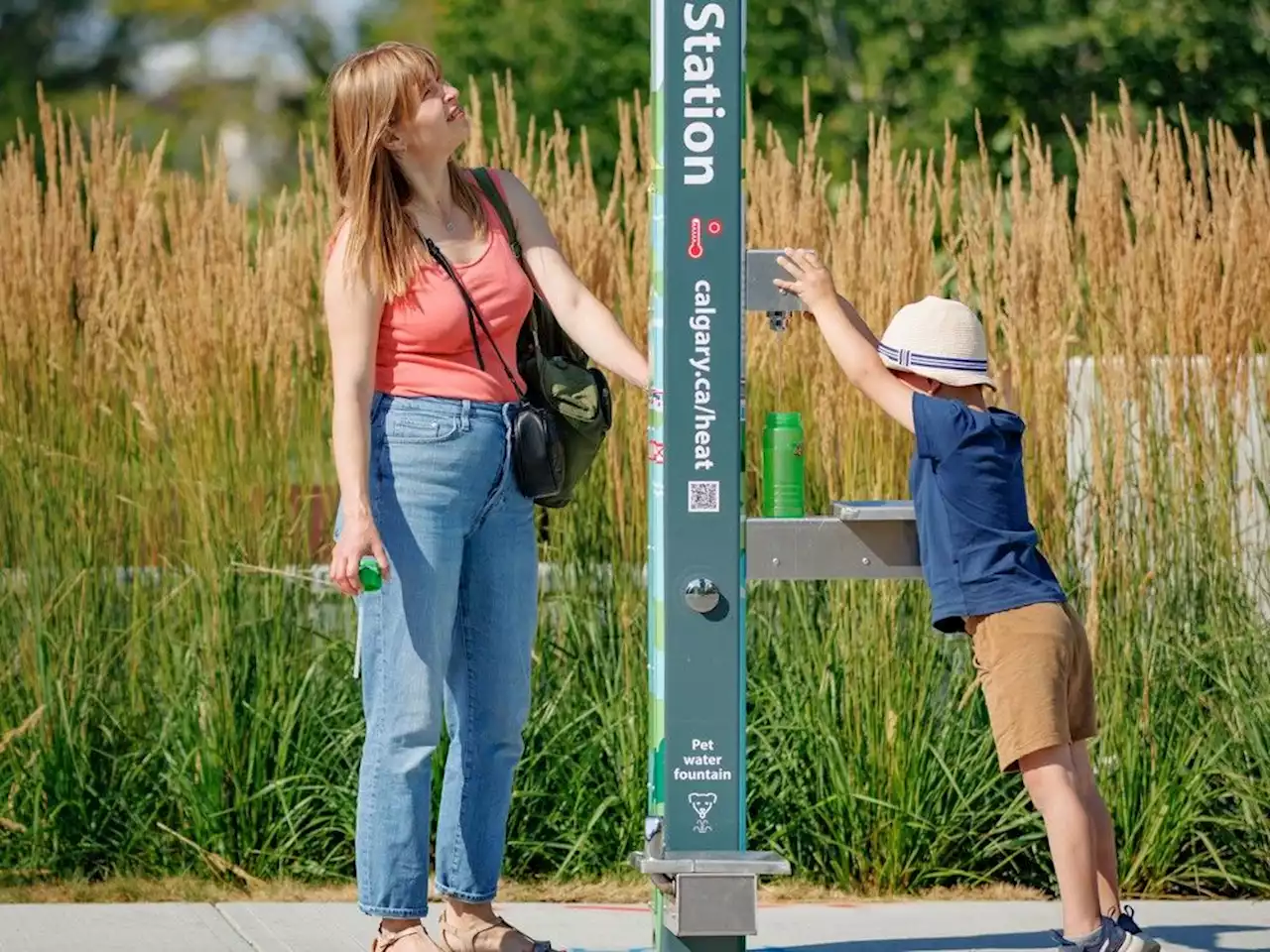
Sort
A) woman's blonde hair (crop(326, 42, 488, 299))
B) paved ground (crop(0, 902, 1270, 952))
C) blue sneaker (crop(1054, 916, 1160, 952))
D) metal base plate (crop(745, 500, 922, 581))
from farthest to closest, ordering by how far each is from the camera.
Result: paved ground (crop(0, 902, 1270, 952)) → blue sneaker (crop(1054, 916, 1160, 952)) → woman's blonde hair (crop(326, 42, 488, 299)) → metal base plate (crop(745, 500, 922, 581))

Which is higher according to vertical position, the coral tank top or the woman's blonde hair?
the woman's blonde hair

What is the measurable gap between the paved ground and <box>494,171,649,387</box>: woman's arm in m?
1.47

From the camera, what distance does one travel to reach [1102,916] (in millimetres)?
4641

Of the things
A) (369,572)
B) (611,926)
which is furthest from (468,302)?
(611,926)

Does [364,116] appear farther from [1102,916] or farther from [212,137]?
[212,137]

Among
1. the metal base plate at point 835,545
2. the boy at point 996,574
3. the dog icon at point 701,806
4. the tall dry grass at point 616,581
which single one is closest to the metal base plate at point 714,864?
the dog icon at point 701,806

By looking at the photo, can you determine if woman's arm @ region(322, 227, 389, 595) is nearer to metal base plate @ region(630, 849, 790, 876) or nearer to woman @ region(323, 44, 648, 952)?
woman @ region(323, 44, 648, 952)

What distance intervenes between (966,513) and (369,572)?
1.23 metres

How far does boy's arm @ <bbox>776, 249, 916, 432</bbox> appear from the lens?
14.2ft

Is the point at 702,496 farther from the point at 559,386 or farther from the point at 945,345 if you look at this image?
the point at 945,345

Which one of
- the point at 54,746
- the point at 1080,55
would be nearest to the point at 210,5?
the point at 1080,55

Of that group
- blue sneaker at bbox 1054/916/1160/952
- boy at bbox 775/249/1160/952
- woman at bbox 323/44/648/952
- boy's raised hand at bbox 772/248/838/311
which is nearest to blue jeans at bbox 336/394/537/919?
woman at bbox 323/44/648/952

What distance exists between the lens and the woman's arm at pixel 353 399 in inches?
173

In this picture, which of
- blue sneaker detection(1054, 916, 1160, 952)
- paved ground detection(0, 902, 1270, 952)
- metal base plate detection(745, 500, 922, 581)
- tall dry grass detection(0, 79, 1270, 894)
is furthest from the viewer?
tall dry grass detection(0, 79, 1270, 894)
